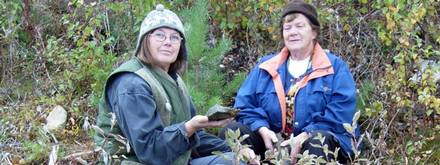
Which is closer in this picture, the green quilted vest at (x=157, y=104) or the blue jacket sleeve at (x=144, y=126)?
the blue jacket sleeve at (x=144, y=126)

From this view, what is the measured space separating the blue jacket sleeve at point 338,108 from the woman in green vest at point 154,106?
31.0 inches

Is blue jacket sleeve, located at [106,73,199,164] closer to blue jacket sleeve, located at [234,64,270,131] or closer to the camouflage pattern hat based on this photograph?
the camouflage pattern hat

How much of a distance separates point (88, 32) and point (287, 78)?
2.12 metres

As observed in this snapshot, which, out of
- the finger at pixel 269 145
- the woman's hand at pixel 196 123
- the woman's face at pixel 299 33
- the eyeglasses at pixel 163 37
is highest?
the eyeglasses at pixel 163 37

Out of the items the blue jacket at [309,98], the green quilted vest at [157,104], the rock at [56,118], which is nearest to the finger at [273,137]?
the blue jacket at [309,98]

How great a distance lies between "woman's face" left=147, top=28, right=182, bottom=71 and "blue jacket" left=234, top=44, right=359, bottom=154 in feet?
2.97

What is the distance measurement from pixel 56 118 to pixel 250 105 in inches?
79.4

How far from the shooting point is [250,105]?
4.79 meters

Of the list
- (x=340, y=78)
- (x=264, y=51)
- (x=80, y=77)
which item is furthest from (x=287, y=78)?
(x=80, y=77)

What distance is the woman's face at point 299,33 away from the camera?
464 centimetres

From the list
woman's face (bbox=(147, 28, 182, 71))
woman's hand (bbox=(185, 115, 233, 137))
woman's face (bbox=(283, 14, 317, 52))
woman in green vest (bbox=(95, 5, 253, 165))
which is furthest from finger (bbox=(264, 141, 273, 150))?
woman's face (bbox=(147, 28, 182, 71))

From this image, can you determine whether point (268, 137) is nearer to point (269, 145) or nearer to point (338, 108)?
Result: point (269, 145)

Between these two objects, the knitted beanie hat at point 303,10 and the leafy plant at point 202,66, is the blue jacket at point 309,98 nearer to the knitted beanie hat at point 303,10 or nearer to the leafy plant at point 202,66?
the knitted beanie hat at point 303,10

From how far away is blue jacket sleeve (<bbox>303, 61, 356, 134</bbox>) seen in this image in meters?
4.52
